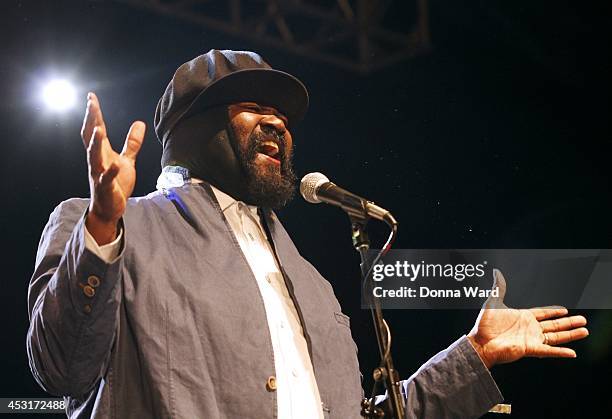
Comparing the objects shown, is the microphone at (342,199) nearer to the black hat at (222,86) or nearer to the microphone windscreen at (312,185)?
the microphone windscreen at (312,185)

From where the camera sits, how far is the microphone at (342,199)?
1.71 m

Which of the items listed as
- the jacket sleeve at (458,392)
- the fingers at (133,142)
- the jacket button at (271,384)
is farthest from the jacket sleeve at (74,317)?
the jacket sleeve at (458,392)

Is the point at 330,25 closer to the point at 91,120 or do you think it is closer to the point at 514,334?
the point at 514,334

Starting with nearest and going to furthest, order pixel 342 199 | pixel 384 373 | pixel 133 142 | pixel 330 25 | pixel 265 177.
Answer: pixel 133 142 < pixel 384 373 < pixel 342 199 < pixel 265 177 < pixel 330 25

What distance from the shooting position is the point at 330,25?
3910 mm

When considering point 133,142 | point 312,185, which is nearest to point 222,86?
point 312,185

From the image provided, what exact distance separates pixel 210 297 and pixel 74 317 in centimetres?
31

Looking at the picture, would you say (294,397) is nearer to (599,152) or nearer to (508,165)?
(508,165)

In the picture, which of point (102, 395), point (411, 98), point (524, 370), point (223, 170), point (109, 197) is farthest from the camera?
point (411, 98)

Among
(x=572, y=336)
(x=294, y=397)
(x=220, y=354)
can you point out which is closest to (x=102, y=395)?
(x=220, y=354)

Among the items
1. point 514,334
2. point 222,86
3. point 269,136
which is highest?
point 222,86

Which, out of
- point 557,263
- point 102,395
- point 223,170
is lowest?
point 102,395

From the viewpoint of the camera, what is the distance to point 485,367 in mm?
2092

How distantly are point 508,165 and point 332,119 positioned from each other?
84 centimetres
